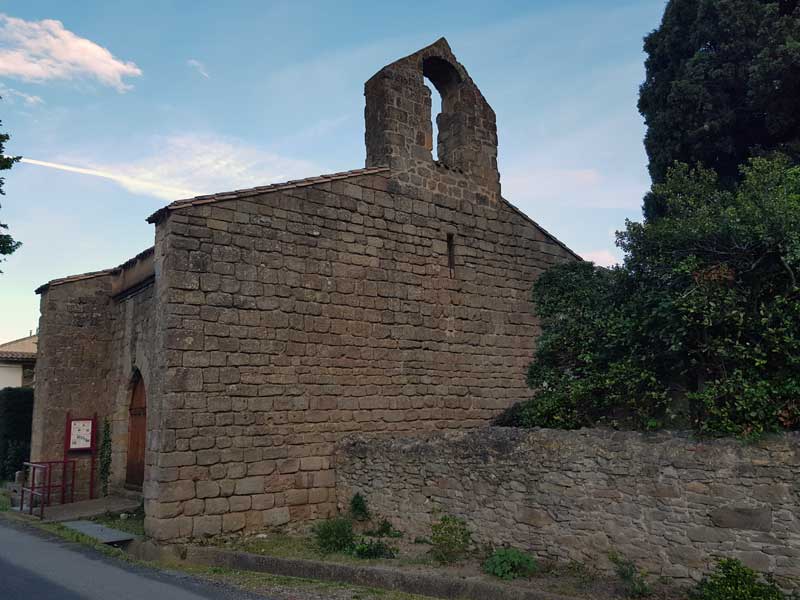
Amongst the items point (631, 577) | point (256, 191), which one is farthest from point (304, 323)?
point (631, 577)

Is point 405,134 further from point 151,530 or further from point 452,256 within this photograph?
point 151,530

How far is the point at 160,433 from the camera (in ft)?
29.0

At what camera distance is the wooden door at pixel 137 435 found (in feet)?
39.5

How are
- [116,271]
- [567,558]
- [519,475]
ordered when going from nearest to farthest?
[567,558]
[519,475]
[116,271]

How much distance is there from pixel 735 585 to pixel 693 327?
108 inches

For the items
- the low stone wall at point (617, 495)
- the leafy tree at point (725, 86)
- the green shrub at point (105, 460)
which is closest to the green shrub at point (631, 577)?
the low stone wall at point (617, 495)

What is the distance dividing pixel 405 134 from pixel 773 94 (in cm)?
796

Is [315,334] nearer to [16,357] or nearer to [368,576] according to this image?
[368,576]

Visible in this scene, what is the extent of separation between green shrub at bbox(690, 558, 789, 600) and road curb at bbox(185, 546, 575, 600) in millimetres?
1196

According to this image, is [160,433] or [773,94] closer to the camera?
[160,433]

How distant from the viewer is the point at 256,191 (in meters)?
10.1

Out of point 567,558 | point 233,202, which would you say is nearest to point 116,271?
point 233,202

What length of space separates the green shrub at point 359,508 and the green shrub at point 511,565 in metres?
2.71

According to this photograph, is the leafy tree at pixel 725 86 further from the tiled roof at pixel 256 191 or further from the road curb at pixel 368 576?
the road curb at pixel 368 576
